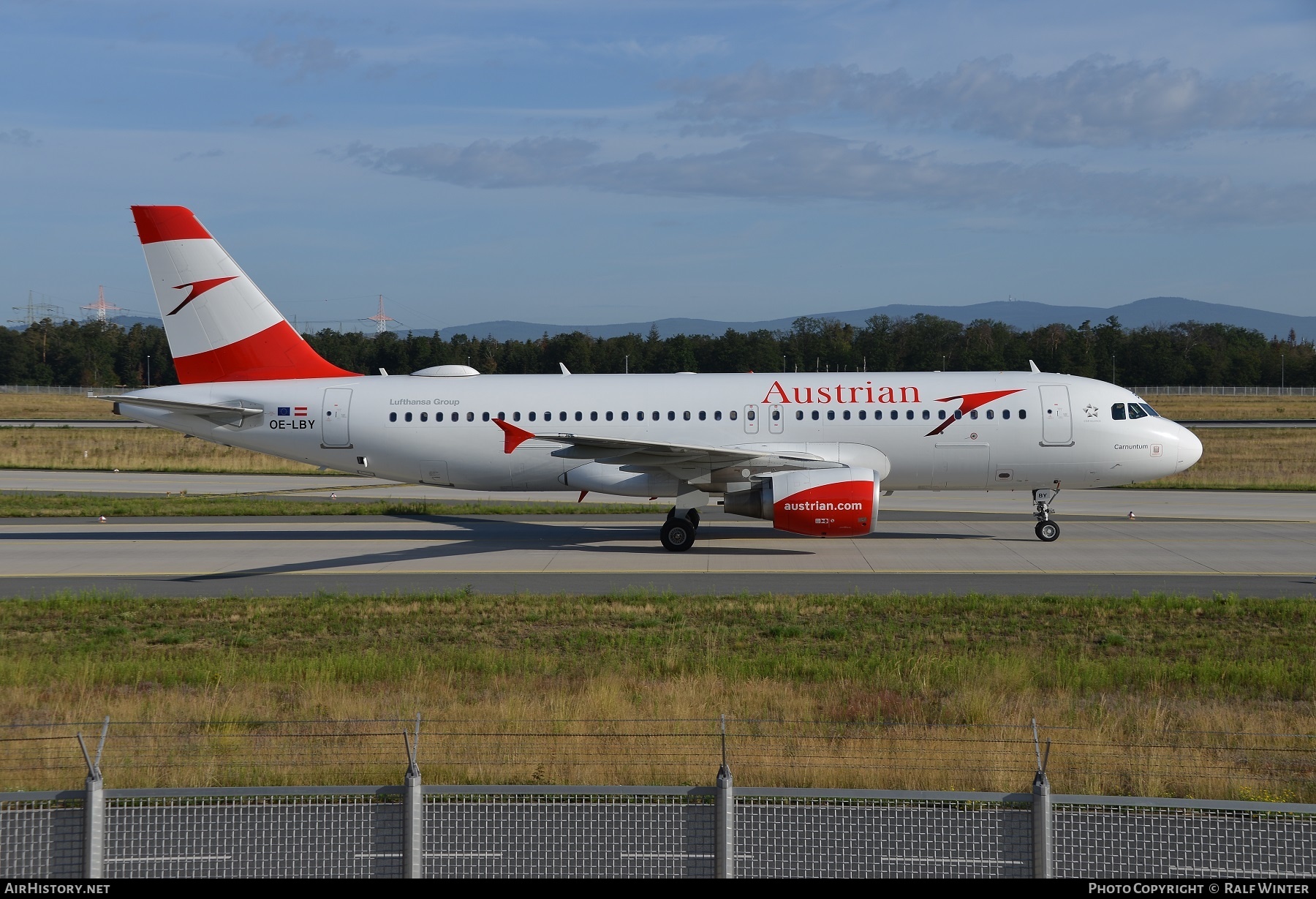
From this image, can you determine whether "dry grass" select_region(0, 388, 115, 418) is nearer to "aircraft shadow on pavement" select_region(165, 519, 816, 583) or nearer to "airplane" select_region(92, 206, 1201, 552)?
"airplane" select_region(92, 206, 1201, 552)

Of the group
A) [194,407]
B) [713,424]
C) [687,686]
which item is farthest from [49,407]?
[687,686]

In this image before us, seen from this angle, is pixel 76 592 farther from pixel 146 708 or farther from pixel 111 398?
pixel 146 708

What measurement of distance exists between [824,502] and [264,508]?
1967 centimetres

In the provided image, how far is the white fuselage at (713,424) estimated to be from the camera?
2694cm

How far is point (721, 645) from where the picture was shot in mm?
16922

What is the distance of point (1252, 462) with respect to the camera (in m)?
51.2

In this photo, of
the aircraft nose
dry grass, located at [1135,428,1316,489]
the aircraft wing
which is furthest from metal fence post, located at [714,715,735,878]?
dry grass, located at [1135,428,1316,489]

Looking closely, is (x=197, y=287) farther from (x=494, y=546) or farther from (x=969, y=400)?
(x=969, y=400)

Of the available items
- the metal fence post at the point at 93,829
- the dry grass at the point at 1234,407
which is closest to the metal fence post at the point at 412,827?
the metal fence post at the point at 93,829

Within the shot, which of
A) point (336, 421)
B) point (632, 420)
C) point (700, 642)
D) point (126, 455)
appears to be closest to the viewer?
point (700, 642)

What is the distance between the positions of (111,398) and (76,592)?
679 centimetres

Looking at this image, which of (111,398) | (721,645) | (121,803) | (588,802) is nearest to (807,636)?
(721,645)

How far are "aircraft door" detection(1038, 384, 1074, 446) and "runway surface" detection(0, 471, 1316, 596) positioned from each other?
2.54 meters

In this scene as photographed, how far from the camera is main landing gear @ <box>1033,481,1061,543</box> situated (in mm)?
27594
